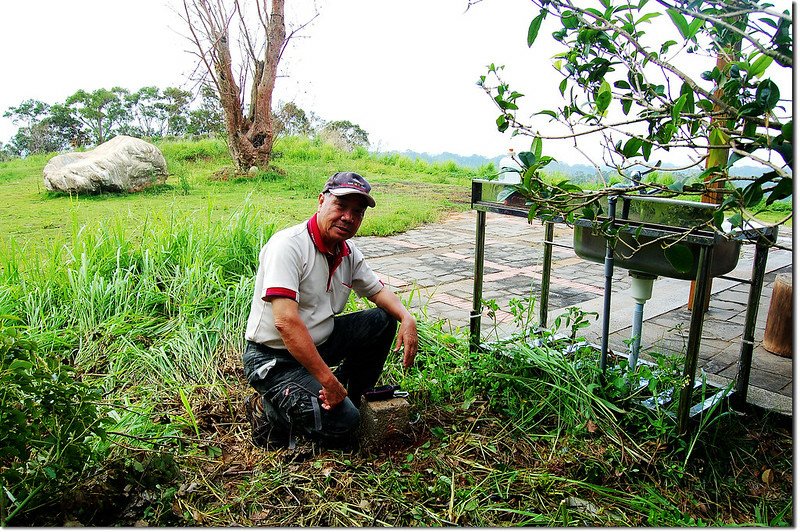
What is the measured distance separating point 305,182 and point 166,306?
6.79 feet

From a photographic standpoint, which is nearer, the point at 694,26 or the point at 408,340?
the point at 694,26

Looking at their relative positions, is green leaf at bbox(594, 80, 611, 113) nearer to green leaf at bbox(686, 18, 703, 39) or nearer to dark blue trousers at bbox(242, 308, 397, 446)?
green leaf at bbox(686, 18, 703, 39)

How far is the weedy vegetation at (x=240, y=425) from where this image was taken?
1.43 m

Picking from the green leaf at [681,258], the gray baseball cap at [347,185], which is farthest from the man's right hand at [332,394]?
the green leaf at [681,258]

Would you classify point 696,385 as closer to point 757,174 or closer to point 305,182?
point 757,174

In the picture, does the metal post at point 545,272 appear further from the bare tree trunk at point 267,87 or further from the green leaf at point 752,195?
the bare tree trunk at point 267,87

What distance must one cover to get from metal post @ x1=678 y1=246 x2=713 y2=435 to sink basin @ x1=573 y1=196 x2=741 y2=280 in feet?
0.14

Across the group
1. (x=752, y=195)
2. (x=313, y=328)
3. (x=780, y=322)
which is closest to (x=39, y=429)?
(x=313, y=328)

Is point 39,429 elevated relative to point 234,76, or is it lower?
lower

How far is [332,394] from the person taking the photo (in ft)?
5.57

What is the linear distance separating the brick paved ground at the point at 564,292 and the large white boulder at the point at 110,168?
5.36 ft

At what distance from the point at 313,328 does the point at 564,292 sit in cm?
233

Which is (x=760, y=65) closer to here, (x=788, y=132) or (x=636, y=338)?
(x=788, y=132)

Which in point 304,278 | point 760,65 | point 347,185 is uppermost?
point 760,65
